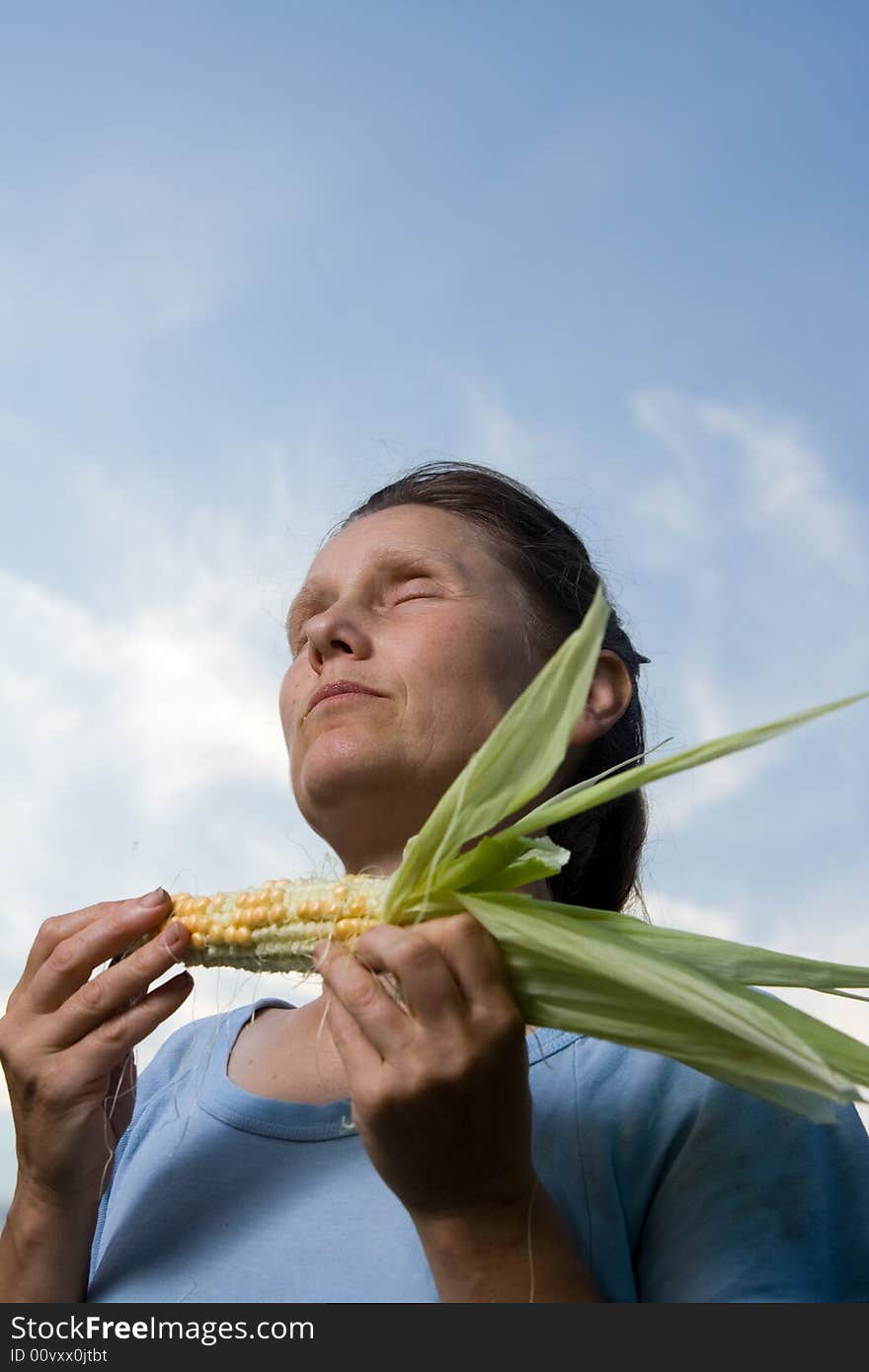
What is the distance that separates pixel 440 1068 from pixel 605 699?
124 cm

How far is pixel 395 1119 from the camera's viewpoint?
1377 mm

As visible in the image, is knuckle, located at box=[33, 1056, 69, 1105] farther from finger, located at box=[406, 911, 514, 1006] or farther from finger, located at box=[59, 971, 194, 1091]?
finger, located at box=[406, 911, 514, 1006]

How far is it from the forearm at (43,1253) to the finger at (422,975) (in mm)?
886

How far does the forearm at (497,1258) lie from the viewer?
1.41 metres

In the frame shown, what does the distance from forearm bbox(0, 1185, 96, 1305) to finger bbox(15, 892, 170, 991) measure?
14.4 inches

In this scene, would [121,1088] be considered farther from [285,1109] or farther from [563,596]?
[563,596]

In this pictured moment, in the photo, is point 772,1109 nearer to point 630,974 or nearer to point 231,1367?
point 630,974

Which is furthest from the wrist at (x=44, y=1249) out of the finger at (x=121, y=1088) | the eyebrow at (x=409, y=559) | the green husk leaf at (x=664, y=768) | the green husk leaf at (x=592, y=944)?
the eyebrow at (x=409, y=559)

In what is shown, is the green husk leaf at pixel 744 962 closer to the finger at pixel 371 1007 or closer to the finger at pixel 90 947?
the finger at pixel 371 1007

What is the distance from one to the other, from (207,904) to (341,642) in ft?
1.82

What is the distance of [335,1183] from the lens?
72.6 inches

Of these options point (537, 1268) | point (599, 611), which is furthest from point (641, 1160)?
point (599, 611)

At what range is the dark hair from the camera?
250 cm

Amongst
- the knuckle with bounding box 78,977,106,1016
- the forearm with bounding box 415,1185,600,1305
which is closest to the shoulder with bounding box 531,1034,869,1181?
the forearm with bounding box 415,1185,600,1305
